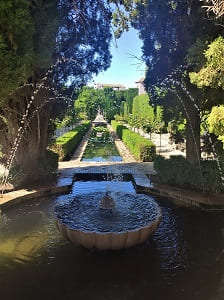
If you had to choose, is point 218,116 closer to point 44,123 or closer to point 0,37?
point 0,37

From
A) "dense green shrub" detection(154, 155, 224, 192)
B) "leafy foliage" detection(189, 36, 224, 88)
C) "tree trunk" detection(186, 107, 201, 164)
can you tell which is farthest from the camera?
"tree trunk" detection(186, 107, 201, 164)

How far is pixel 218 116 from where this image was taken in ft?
19.5

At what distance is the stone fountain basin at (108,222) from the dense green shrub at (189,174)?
6.94ft

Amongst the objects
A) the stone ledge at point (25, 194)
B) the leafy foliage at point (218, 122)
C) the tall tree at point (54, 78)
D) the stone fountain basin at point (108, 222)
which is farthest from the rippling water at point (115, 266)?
the tall tree at point (54, 78)

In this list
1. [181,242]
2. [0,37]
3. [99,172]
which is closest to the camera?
[0,37]

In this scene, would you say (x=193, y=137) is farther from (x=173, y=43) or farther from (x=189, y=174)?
(x=173, y=43)

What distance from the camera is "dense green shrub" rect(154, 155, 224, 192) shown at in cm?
735

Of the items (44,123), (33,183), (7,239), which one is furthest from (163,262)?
(44,123)

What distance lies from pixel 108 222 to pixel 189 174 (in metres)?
3.59

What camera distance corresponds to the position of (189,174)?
783 cm

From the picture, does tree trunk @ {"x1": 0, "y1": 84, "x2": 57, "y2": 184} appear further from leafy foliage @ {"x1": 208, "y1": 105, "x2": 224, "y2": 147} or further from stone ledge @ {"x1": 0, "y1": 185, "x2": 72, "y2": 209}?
leafy foliage @ {"x1": 208, "y1": 105, "x2": 224, "y2": 147}

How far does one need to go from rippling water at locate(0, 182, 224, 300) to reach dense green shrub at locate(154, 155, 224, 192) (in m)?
1.58

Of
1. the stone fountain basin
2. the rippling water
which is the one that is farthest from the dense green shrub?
the stone fountain basin

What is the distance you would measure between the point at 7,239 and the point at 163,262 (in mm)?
2544
